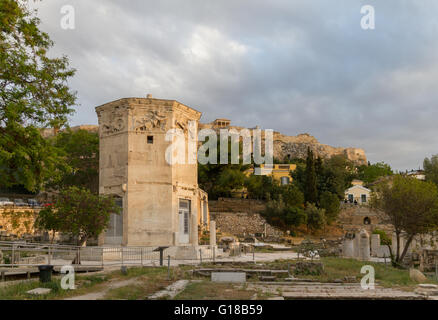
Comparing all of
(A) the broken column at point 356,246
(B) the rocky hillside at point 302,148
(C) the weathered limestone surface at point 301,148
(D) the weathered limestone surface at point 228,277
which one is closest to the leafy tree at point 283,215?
(A) the broken column at point 356,246

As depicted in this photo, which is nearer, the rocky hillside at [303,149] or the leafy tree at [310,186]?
the leafy tree at [310,186]

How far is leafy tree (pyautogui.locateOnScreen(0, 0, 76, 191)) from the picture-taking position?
40.4 feet

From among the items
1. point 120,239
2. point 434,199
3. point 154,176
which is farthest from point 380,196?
point 120,239

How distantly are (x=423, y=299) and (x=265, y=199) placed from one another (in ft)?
155

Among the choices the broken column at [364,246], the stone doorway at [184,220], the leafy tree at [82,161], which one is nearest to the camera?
the broken column at [364,246]

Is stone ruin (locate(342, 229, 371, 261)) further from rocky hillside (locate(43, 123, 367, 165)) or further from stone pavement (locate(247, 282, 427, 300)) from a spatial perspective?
rocky hillside (locate(43, 123, 367, 165))

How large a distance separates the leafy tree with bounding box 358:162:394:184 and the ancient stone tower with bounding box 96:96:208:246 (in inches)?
2674

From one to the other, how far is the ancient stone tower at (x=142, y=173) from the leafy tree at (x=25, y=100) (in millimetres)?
9733

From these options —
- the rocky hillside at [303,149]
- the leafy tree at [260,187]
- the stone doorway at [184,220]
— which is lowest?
the stone doorway at [184,220]

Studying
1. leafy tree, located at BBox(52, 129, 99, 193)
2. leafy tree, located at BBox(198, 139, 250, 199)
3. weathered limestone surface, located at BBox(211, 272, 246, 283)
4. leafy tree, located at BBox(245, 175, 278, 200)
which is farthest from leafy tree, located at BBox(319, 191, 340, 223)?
weathered limestone surface, located at BBox(211, 272, 246, 283)

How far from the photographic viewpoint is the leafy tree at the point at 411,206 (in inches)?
843

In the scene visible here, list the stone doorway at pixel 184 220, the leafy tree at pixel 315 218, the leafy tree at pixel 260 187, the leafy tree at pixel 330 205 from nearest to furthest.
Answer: the stone doorway at pixel 184 220, the leafy tree at pixel 315 218, the leafy tree at pixel 330 205, the leafy tree at pixel 260 187

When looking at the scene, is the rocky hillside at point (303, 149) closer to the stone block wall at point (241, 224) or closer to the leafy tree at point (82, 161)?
the stone block wall at point (241, 224)
